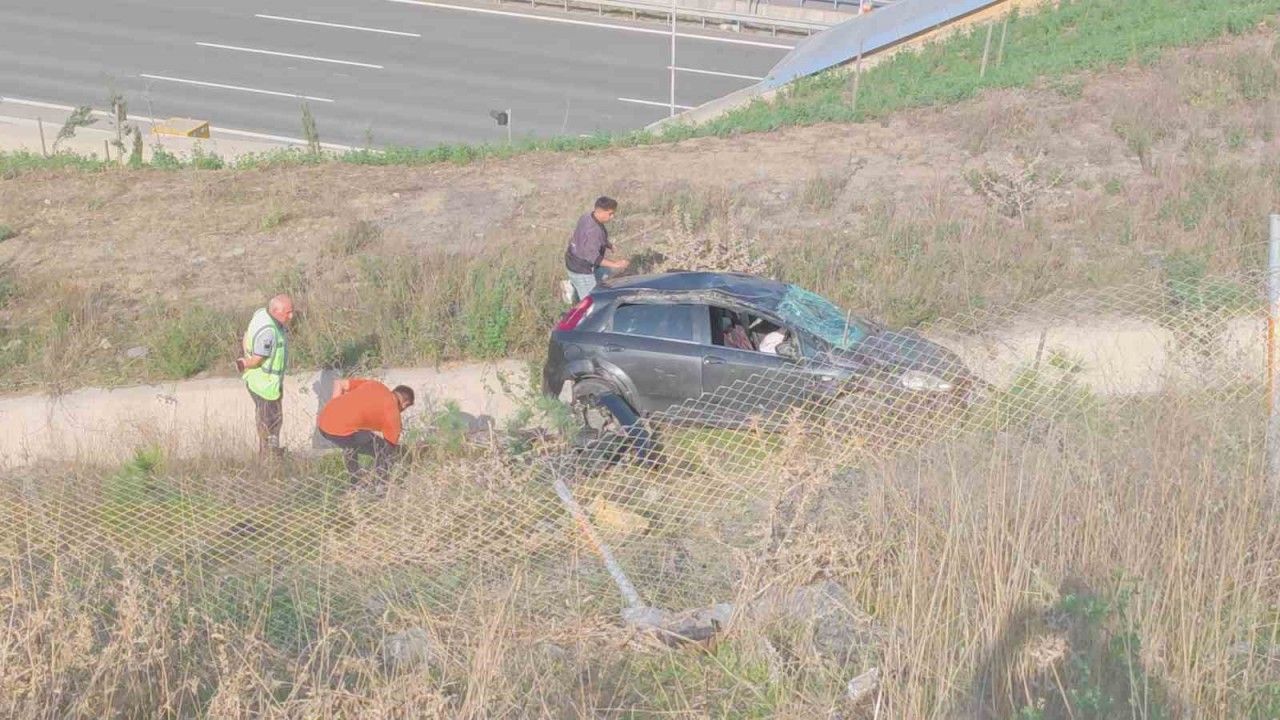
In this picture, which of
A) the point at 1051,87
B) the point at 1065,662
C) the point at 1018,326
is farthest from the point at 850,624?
the point at 1051,87

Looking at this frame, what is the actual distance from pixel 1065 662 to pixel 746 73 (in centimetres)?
2355

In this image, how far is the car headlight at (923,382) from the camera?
8.24m

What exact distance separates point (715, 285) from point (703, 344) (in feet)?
1.78

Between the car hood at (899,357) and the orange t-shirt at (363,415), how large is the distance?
3.18 meters

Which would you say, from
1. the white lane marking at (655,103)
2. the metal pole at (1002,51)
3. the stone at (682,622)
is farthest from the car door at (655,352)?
the white lane marking at (655,103)

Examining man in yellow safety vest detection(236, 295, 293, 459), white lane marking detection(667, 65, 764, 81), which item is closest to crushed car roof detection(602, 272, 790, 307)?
man in yellow safety vest detection(236, 295, 293, 459)

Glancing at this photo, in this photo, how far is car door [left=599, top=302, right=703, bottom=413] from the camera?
10.9 m

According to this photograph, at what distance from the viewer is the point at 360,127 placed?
964 inches

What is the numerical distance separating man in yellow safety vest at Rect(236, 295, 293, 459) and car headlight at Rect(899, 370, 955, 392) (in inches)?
185

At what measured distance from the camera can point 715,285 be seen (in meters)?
11.1

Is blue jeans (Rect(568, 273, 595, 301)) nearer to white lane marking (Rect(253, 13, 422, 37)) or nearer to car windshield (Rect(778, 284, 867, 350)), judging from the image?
car windshield (Rect(778, 284, 867, 350))

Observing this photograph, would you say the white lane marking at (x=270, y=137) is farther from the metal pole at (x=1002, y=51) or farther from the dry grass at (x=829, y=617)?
the dry grass at (x=829, y=617)

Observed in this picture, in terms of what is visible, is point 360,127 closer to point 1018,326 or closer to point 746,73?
point 746,73

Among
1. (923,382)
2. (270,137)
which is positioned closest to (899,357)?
(923,382)
